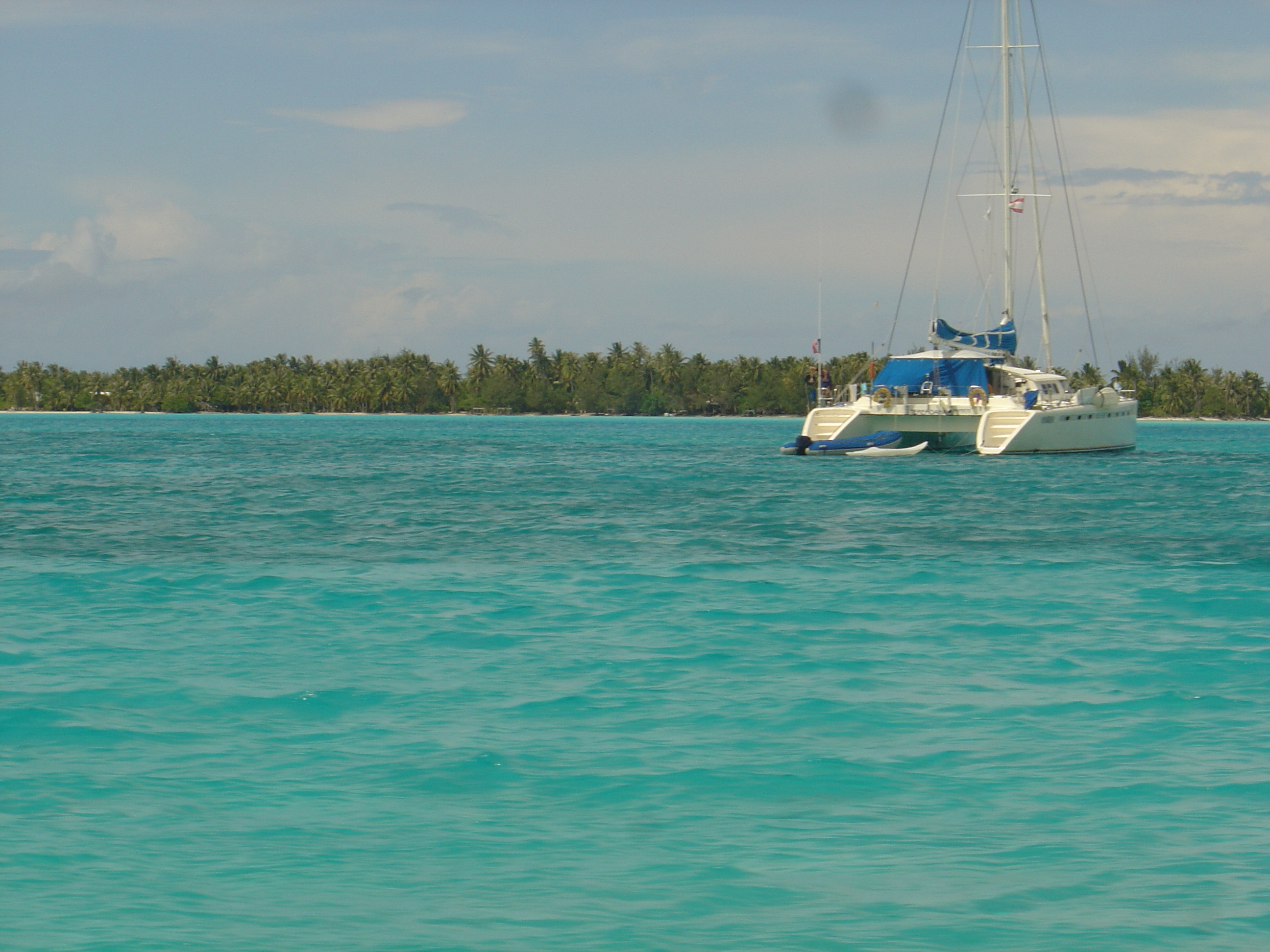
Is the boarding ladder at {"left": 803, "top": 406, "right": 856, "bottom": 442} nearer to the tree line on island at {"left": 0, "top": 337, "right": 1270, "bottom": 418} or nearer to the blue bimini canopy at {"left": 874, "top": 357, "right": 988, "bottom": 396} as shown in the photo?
the blue bimini canopy at {"left": 874, "top": 357, "right": 988, "bottom": 396}

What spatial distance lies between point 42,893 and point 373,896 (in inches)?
54.8

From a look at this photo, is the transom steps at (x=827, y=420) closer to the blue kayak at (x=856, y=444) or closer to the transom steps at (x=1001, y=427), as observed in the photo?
the blue kayak at (x=856, y=444)

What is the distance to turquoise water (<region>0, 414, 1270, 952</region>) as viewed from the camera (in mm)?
5461

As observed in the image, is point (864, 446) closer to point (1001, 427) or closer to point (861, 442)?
point (861, 442)

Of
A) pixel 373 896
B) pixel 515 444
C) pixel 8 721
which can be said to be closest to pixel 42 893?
pixel 373 896

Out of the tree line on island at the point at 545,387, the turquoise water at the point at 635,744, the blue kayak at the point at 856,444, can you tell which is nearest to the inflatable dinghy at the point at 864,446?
the blue kayak at the point at 856,444

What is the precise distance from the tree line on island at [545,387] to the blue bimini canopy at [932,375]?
105 meters

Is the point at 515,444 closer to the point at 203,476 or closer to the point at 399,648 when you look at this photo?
the point at 203,476

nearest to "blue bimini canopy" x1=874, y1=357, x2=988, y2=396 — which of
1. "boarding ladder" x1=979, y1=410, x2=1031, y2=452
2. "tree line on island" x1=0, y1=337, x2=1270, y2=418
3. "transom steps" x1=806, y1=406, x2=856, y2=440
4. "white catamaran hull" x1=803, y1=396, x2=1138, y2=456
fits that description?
"white catamaran hull" x1=803, y1=396, x2=1138, y2=456

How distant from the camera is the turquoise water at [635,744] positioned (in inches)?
215

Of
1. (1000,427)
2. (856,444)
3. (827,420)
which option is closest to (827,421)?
(827,420)

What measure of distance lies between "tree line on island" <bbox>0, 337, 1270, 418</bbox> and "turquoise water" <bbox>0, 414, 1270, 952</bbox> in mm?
132835

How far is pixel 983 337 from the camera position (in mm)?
41656

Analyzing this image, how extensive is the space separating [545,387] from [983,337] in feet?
417
